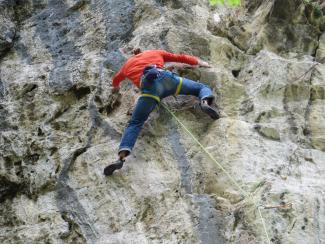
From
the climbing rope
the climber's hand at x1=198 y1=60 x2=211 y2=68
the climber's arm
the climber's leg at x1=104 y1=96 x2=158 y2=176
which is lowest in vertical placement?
the climbing rope

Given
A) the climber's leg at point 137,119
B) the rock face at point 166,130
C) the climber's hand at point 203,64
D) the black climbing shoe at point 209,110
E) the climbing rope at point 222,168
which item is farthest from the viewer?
the climber's hand at point 203,64

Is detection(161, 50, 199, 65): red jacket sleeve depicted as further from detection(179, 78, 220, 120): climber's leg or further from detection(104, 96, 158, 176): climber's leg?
detection(104, 96, 158, 176): climber's leg

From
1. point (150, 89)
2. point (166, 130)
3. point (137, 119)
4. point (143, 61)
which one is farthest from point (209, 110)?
point (143, 61)

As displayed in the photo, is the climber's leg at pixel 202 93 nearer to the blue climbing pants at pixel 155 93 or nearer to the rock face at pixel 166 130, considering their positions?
the blue climbing pants at pixel 155 93

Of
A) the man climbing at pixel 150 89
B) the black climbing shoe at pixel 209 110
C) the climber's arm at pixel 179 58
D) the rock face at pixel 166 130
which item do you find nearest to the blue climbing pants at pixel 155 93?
the man climbing at pixel 150 89

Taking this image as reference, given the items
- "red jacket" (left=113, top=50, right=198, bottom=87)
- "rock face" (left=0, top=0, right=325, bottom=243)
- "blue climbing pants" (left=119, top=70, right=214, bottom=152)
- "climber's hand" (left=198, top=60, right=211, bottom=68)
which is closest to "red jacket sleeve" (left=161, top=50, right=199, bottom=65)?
"red jacket" (left=113, top=50, right=198, bottom=87)

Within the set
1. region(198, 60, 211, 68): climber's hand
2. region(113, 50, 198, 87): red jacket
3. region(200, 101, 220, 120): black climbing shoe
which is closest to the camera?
region(200, 101, 220, 120): black climbing shoe

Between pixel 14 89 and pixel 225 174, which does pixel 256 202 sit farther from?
pixel 14 89

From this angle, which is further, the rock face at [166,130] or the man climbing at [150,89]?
the man climbing at [150,89]

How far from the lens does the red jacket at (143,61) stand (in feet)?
26.0

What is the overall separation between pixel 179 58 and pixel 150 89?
0.87 metres

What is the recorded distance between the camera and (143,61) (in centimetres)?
795

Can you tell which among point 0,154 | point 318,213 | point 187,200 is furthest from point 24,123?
point 318,213

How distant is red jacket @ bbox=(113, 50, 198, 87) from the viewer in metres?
7.93
